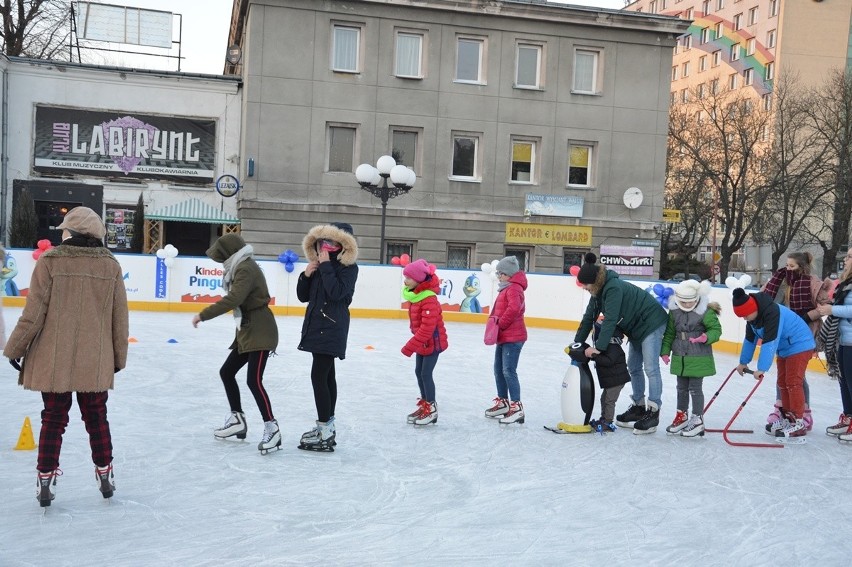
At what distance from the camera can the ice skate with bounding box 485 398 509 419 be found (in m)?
8.23

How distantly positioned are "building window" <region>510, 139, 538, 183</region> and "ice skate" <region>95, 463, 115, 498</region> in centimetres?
2270

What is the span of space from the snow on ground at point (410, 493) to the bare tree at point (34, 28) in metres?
23.7

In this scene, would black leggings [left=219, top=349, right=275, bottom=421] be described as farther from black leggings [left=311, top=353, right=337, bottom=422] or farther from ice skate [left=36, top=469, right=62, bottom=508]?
ice skate [left=36, top=469, right=62, bottom=508]

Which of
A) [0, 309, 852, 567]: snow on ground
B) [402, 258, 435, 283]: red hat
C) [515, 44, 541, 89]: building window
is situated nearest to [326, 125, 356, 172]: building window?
[515, 44, 541, 89]: building window

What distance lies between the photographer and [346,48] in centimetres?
2559

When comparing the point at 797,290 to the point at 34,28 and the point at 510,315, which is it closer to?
the point at 510,315

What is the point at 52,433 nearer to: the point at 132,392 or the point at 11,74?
the point at 132,392

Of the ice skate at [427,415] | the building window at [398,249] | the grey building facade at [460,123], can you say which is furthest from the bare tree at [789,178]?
the ice skate at [427,415]

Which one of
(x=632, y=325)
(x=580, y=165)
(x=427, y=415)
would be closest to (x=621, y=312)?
(x=632, y=325)

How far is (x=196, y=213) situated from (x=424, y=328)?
1952cm

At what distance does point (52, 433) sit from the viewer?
480 centimetres

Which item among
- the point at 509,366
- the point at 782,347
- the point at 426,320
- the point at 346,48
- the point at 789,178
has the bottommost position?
the point at 509,366

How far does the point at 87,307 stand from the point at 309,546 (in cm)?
174

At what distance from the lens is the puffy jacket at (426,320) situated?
24.5 feet
